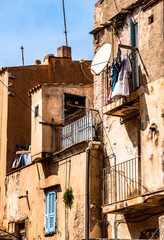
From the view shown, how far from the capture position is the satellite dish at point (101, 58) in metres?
17.0

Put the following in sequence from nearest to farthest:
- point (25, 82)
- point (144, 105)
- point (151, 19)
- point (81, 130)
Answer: point (144, 105)
point (151, 19)
point (81, 130)
point (25, 82)

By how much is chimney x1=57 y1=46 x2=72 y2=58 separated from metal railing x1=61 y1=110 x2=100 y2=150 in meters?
6.46

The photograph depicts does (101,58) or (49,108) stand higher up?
(101,58)

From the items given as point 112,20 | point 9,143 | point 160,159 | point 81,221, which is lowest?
point 81,221

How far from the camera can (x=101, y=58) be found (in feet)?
56.6

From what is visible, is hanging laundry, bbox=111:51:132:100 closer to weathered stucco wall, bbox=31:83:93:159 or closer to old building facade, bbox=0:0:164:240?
old building facade, bbox=0:0:164:240

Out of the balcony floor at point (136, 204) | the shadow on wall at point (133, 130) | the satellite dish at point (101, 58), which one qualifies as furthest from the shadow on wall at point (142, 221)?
the satellite dish at point (101, 58)

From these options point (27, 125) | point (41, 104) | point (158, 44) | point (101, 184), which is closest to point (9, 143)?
point (27, 125)

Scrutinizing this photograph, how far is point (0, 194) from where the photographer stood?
2338 centimetres

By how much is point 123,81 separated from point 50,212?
5767 mm

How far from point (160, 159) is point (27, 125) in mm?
11087

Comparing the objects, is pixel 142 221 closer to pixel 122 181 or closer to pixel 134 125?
pixel 122 181

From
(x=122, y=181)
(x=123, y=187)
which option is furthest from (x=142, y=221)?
(x=122, y=181)

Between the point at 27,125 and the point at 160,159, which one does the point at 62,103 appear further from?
the point at 160,159
